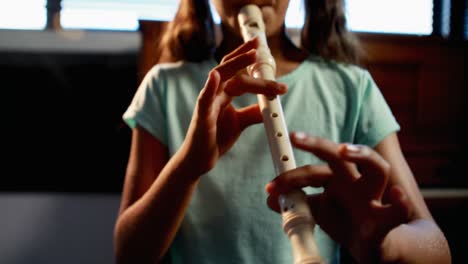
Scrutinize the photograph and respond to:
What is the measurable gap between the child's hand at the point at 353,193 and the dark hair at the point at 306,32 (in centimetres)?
→ 28

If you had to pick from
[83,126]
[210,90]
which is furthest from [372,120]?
[83,126]

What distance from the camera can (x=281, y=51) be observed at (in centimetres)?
53

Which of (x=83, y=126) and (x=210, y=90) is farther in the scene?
(x=83, y=126)

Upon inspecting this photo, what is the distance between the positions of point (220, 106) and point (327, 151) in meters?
0.11

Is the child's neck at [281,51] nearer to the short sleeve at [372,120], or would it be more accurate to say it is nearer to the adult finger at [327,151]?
the short sleeve at [372,120]

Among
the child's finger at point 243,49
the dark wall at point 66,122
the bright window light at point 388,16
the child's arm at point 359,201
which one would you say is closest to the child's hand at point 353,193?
the child's arm at point 359,201

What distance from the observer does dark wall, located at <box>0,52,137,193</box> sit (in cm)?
75

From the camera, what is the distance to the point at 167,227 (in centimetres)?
40

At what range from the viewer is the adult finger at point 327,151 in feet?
0.86

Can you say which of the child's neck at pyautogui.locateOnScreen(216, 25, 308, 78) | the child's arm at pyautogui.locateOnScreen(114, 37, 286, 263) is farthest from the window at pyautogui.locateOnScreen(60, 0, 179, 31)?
the child's arm at pyautogui.locateOnScreen(114, 37, 286, 263)

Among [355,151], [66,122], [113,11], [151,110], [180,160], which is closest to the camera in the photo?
[355,151]

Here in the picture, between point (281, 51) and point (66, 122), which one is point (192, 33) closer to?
point (281, 51)

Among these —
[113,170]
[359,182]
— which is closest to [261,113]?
[359,182]

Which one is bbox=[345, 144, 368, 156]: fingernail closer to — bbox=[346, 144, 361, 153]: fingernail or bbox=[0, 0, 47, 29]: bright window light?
bbox=[346, 144, 361, 153]: fingernail
